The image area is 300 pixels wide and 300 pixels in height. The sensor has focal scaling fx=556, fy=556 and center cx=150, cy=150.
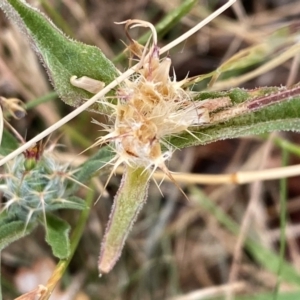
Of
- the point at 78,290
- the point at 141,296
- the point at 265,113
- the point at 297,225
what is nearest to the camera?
the point at 265,113

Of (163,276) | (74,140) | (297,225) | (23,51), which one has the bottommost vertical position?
(297,225)

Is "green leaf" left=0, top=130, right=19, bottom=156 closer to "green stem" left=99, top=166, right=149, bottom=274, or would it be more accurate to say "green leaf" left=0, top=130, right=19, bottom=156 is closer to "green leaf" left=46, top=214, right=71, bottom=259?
"green leaf" left=46, top=214, right=71, bottom=259

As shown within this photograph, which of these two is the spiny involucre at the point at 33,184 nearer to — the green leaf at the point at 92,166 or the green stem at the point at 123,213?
Answer: the green leaf at the point at 92,166

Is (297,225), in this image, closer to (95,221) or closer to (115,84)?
(95,221)

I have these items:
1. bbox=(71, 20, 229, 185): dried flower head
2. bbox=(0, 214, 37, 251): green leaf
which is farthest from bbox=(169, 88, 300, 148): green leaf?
bbox=(0, 214, 37, 251): green leaf

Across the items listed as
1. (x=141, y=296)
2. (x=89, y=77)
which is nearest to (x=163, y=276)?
(x=141, y=296)

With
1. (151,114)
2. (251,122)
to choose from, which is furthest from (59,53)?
(251,122)

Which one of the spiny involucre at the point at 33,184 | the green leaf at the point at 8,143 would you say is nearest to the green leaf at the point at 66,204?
the spiny involucre at the point at 33,184
